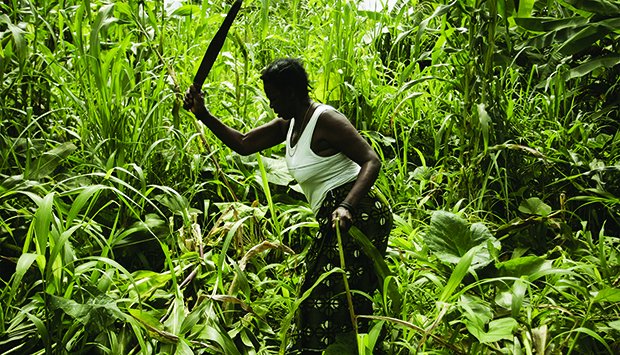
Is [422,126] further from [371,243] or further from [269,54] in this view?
[371,243]

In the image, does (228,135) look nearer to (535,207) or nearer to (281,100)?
(281,100)

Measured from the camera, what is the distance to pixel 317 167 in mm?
2436

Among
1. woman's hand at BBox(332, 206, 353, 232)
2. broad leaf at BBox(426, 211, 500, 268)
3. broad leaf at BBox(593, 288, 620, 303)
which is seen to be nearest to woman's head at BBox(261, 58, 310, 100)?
woman's hand at BBox(332, 206, 353, 232)

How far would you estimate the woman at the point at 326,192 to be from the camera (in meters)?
2.39

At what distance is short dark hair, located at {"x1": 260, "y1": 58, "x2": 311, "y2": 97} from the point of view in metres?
2.41

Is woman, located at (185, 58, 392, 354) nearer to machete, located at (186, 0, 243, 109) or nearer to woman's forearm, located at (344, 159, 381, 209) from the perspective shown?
woman's forearm, located at (344, 159, 381, 209)

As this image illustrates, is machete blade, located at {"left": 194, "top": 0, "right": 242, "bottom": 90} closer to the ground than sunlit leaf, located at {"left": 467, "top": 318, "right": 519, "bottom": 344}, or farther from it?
farther from it

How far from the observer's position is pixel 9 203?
2773 millimetres

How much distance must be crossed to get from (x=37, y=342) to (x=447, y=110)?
104 inches

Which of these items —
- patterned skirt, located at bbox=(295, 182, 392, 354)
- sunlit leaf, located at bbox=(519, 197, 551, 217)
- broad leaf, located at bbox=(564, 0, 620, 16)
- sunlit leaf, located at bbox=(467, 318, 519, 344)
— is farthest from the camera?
broad leaf, located at bbox=(564, 0, 620, 16)

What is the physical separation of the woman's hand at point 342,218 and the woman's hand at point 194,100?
76 centimetres

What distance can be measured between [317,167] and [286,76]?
33 cm

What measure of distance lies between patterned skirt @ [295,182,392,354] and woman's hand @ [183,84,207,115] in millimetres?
631

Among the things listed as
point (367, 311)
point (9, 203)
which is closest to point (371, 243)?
point (367, 311)
